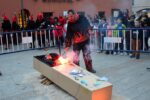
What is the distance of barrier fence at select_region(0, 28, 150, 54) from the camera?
900 centimetres

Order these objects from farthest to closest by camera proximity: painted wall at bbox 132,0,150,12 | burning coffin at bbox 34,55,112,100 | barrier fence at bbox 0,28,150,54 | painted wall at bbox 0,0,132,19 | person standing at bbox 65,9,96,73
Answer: painted wall at bbox 132,0,150,12, painted wall at bbox 0,0,132,19, barrier fence at bbox 0,28,150,54, person standing at bbox 65,9,96,73, burning coffin at bbox 34,55,112,100

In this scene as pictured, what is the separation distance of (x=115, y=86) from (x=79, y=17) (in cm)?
210

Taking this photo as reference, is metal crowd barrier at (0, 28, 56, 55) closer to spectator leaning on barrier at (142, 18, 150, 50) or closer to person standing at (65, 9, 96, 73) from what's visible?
spectator leaning on barrier at (142, 18, 150, 50)

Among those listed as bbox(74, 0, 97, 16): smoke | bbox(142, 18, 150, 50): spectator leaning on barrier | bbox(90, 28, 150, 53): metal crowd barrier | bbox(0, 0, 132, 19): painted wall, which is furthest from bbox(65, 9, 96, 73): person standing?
bbox(74, 0, 97, 16): smoke

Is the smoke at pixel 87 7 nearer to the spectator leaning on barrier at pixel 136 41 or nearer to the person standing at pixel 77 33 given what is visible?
the spectator leaning on barrier at pixel 136 41

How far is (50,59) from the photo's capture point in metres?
6.32

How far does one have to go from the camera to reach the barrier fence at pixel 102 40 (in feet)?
29.5

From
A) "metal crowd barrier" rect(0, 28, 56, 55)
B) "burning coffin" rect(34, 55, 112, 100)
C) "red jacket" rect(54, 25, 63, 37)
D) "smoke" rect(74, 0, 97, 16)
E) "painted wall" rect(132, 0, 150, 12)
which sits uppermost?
"painted wall" rect(132, 0, 150, 12)

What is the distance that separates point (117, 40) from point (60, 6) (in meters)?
10.9

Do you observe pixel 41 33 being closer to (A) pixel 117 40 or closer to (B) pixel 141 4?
(A) pixel 117 40

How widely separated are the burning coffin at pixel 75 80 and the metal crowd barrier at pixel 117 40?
3.13 meters

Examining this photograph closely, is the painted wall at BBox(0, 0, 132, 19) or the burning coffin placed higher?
the painted wall at BBox(0, 0, 132, 19)

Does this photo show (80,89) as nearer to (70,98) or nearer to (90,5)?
(70,98)

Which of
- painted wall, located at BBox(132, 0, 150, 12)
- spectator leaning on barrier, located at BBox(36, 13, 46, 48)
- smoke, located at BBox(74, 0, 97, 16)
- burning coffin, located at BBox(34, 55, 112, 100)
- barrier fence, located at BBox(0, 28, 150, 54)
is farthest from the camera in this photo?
painted wall, located at BBox(132, 0, 150, 12)
